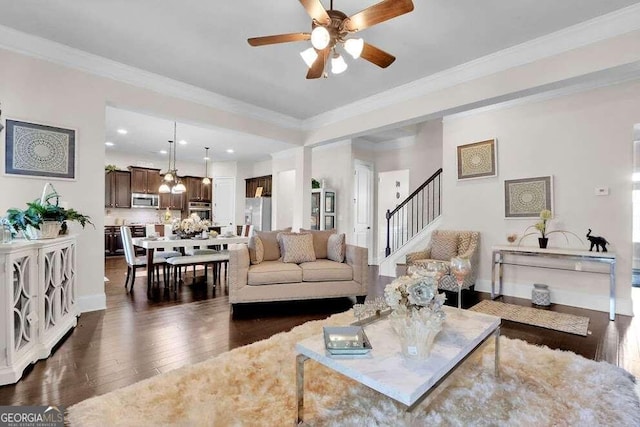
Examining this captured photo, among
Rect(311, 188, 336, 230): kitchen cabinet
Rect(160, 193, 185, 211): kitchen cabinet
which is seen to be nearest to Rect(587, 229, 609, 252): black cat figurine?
Rect(311, 188, 336, 230): kitchen cabinet

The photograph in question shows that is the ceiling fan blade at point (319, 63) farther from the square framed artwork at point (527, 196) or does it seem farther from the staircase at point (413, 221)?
the staircase at point (413, 221)

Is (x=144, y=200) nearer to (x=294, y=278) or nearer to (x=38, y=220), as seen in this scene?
(x=38, y=220)

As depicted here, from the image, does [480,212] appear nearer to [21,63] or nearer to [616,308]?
[616,308]

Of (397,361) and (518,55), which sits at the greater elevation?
(518,55)

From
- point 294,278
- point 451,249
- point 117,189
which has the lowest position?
point 294,278

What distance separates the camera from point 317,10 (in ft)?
6.95

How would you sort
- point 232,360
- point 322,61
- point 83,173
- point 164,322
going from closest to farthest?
point 232,360 < point 322,61 < point 164,322 < point 83,173

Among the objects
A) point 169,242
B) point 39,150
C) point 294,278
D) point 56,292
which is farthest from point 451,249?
point 39,150

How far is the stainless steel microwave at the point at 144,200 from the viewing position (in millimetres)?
8117

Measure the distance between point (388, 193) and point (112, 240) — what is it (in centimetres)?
700

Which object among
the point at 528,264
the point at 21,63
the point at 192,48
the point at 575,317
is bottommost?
the point at 575,317

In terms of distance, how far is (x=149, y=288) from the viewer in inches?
173

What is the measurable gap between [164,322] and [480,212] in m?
4.49

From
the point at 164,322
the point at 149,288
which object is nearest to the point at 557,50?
the point at 164,322
